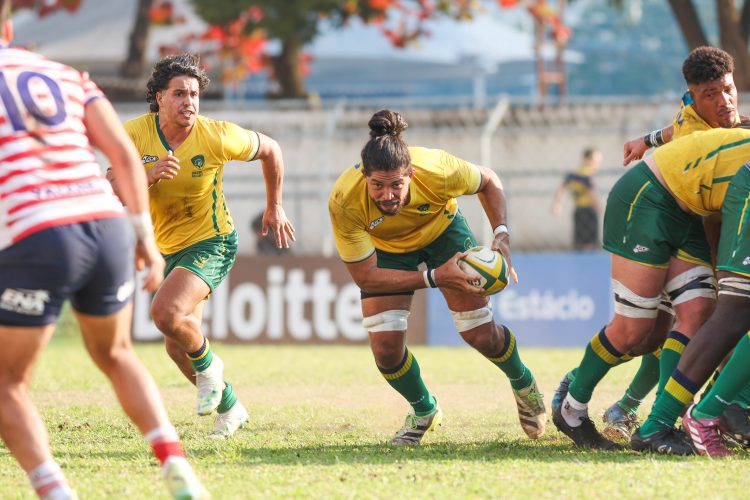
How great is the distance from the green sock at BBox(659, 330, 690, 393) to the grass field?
62cm

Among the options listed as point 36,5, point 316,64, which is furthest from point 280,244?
point 316,64

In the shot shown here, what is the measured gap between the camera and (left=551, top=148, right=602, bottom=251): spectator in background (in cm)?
1812

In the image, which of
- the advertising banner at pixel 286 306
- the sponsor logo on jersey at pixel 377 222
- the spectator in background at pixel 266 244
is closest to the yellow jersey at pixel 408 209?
the sponsor logo on jersey at pixel 377 222

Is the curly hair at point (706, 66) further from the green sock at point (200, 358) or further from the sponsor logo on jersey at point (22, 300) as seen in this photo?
the sponsor logo on jersey at point (22, 300)

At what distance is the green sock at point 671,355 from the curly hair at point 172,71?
355 centimetres

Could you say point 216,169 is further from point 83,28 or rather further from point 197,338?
point 83,28

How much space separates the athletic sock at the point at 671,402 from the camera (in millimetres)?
6695

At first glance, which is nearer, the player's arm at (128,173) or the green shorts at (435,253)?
the player's arm at (128,173)

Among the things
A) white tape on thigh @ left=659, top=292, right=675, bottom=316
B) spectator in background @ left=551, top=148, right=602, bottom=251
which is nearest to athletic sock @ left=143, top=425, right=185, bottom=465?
white tape on thigh @ left=659, top=292, right=675, bottom=316

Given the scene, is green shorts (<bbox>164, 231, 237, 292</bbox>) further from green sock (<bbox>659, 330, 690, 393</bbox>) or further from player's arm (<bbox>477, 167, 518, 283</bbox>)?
green sock (<bbox>659, 330, 690, 393</bbox>)

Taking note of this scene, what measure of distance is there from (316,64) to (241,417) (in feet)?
86.4

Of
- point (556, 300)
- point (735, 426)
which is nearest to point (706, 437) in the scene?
point (735, 426)

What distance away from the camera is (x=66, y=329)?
59.6 ft

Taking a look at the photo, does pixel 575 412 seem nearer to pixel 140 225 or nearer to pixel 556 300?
pixel 140 225
